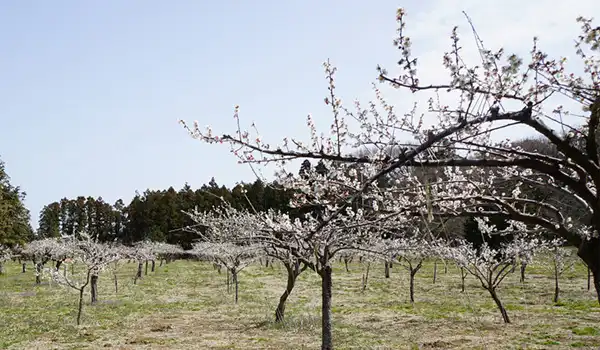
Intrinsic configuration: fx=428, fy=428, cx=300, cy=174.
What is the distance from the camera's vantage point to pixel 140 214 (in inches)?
2677

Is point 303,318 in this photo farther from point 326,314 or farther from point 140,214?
point 140,214

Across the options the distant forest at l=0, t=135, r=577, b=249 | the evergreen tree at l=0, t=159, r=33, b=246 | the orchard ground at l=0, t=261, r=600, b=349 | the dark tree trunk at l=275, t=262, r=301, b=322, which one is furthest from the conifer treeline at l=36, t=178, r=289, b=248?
the dark tree trunk at l=275, t=262, r=301, b=322

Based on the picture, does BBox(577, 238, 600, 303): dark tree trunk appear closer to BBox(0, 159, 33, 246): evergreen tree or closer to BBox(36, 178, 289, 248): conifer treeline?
BBox(0, 159, 33, 246): evergreen tree

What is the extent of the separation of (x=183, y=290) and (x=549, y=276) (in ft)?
78.3

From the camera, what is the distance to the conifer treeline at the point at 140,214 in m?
58.5

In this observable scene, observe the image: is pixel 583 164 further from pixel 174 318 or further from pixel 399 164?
pixel 174 318

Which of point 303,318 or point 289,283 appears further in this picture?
point 303,318

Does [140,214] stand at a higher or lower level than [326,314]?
higher

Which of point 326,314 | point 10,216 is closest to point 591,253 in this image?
point 326,314

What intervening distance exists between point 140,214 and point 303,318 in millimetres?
58366

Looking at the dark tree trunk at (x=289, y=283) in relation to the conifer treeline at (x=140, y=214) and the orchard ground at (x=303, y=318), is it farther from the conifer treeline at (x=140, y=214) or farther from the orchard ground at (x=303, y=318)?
the conifer treeline at (x=140, y=214)

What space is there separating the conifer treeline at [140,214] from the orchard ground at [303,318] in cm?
2865

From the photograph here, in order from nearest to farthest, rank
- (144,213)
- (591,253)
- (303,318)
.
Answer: (591,253), (303,318), (144,213)

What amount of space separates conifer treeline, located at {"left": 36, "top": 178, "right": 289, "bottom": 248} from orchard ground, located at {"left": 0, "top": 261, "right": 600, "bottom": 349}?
28646 millimetres
